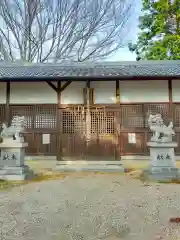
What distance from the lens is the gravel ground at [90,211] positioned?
373cm

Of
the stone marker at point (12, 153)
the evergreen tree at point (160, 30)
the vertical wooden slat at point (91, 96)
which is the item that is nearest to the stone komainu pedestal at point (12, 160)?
the stone marker at point (12, 153)

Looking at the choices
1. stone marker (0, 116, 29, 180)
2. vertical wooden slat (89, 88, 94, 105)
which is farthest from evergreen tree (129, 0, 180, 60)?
stone marker (0, 116, 29, 180)

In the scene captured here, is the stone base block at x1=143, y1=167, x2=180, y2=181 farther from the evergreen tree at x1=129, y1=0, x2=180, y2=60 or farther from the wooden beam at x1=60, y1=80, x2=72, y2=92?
the evergreen tree at x1=129, y1=0, x2=180, y2=60

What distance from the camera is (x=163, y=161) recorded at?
8203 millimetres

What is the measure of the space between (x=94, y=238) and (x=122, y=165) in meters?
6.53

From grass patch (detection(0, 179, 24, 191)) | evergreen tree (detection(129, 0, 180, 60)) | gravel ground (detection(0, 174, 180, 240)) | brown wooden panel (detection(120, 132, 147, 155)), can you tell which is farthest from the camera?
evergreen tree (detection(129, 0, 180, 60))

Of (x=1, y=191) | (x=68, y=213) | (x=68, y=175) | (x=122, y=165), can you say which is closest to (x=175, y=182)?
(x=122, y=165)

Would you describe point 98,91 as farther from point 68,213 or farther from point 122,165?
point 68,213

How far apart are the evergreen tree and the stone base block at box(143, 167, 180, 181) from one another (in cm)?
1121

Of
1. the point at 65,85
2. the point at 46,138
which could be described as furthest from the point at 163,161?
the point at 65,85

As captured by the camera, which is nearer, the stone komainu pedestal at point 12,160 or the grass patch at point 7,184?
the grass patch at point 7,184

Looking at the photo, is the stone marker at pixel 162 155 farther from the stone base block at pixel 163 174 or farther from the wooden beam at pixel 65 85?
the wooden beam at pixel 65 85

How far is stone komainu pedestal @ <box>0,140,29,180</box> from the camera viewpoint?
810 centimetres

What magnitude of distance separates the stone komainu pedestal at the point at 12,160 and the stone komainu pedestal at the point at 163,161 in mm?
3857
